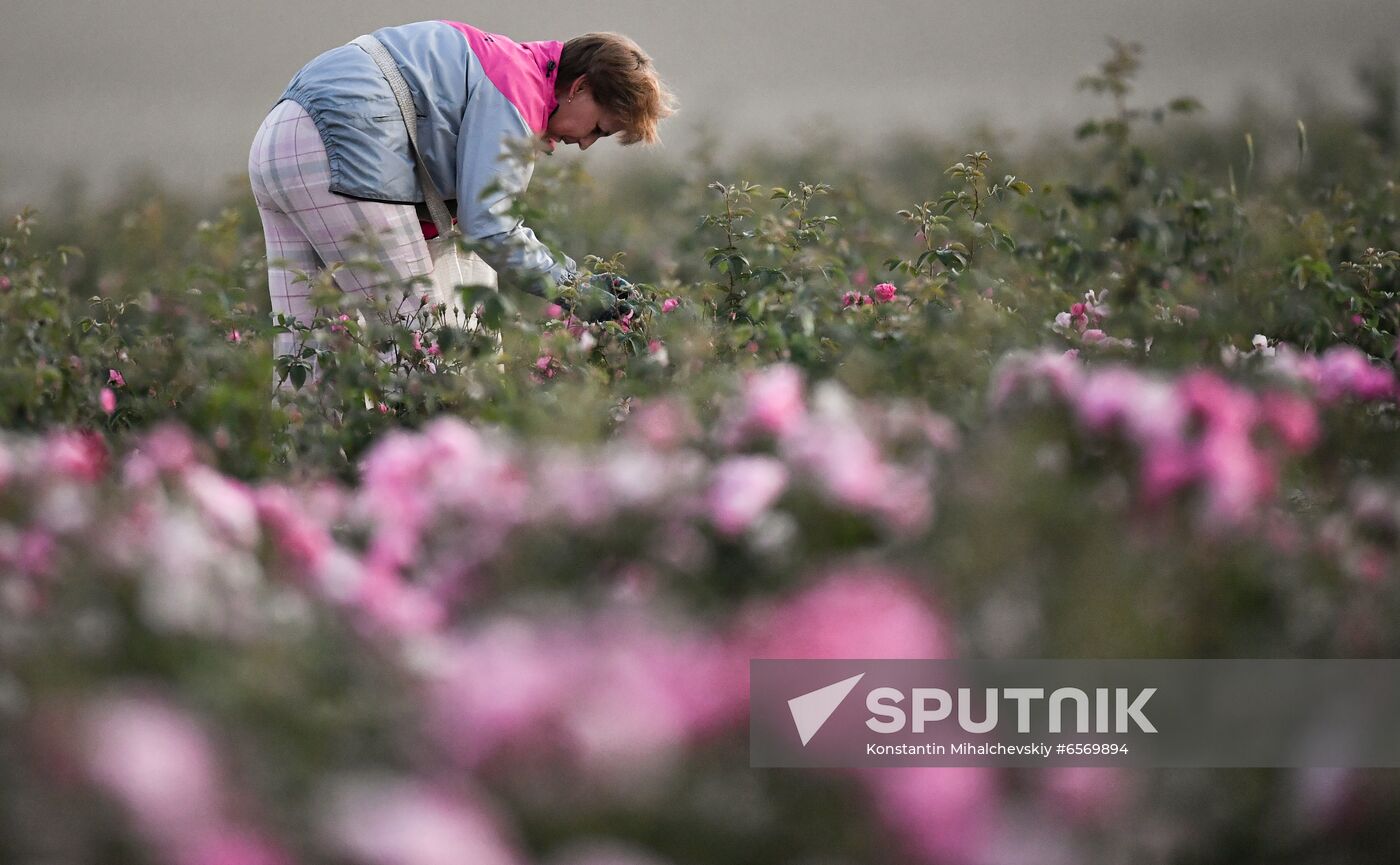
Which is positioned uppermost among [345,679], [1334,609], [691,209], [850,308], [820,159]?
[820,159]

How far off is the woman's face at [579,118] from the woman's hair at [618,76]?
0.02m

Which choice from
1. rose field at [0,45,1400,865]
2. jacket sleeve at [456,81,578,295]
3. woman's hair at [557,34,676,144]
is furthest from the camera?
woman's hair at [557,34,676,144]

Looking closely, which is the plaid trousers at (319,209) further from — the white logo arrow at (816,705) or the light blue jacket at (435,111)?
the white logo arrow at (816,705)

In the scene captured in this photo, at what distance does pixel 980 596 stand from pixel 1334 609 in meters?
0.41

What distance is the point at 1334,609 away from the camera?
4.08ft

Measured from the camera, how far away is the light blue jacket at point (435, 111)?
260 centimetres

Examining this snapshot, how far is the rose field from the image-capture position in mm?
888

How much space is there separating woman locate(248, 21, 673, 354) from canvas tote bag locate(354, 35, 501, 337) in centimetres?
2

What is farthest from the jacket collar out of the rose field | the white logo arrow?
the white logo arrow

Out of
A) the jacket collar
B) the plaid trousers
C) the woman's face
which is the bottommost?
the plaid trousers

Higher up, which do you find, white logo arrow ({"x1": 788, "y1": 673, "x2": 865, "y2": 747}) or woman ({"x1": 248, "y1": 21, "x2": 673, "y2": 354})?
woman ({"x1": 248, "y1": 21, "x2": 673, "y2": 354})

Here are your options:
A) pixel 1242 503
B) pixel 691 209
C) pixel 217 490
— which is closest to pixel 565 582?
pixel 217 490

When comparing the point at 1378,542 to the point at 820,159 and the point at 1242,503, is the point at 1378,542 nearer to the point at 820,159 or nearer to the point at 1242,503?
the point at 1242,503

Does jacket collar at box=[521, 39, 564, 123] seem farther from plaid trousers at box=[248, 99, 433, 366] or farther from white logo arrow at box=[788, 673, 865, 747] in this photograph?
white logo arrow at box=[788, 673, 865, 747]
